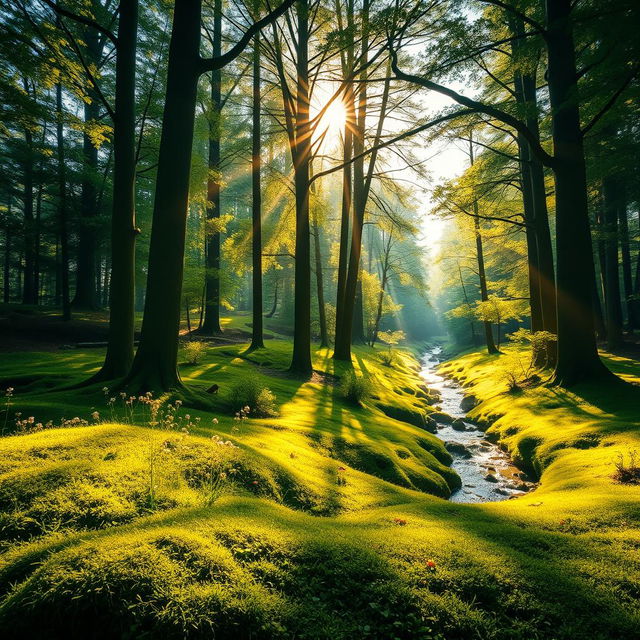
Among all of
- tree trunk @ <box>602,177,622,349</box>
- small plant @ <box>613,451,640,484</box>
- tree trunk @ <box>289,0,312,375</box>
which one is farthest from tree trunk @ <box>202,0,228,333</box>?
tree trunk @ <box>602,177,622,349</box>

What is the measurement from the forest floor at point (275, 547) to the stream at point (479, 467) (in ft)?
5.15

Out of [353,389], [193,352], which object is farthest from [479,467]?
[193,352]

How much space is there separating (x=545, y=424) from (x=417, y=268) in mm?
47746

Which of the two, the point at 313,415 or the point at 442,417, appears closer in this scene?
the point at 313,415

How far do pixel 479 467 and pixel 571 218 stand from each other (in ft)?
24.0

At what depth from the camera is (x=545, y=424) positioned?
8.76 m

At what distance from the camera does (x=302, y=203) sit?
515 inches

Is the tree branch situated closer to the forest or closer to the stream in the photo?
the forest

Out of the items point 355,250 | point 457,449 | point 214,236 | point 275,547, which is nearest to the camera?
point 275,547

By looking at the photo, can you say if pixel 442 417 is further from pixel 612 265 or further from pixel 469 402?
pixel 612 265

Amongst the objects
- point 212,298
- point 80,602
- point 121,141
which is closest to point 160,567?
point 80,602

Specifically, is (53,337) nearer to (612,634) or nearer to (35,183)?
(35,183)

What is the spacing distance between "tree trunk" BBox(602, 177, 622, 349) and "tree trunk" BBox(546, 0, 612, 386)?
11.5 m

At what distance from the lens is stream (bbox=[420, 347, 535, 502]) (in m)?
6.98
